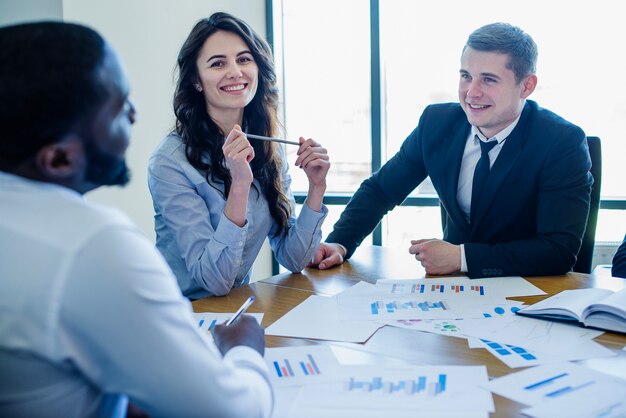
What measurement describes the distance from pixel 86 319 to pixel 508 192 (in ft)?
A: 5.45

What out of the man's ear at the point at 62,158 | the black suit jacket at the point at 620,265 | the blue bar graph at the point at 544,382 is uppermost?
the man's ear at the point at 62,158

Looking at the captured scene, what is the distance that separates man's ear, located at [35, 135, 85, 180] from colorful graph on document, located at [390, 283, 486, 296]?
105 cm

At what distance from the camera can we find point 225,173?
179 cm

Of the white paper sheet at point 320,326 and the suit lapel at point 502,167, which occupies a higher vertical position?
the suit lapel at point 502,167

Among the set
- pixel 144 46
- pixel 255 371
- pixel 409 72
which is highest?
pixel 144 46

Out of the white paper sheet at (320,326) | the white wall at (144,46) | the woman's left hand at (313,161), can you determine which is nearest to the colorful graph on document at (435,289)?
Answer: the white paper sheet at (320,326)

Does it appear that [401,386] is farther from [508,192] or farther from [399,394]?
[508,192]

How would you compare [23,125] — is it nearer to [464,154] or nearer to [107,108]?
[107,108]

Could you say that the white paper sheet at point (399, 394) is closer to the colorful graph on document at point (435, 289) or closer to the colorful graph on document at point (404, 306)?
the colorful graph on document at point (404, 306)

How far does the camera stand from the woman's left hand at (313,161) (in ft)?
6.07

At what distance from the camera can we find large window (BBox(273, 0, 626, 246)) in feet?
10.5

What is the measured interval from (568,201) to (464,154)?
466mm

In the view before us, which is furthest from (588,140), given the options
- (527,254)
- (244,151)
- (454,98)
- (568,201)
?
(454,98)

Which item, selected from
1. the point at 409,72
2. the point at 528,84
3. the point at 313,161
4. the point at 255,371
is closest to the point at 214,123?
the point at 313,161
